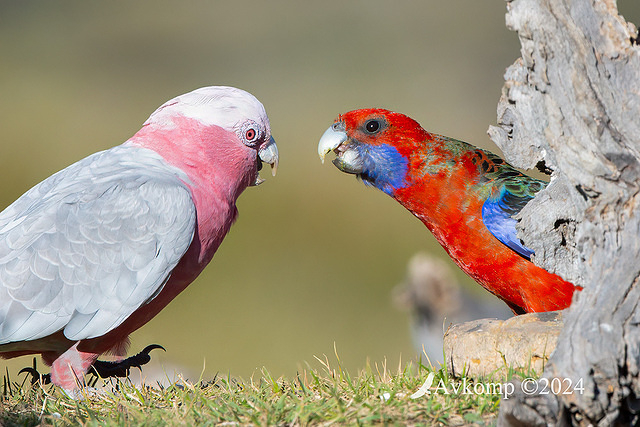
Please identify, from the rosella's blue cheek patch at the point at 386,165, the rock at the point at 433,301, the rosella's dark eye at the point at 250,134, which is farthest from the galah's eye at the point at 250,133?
the rock at the point at 433,301

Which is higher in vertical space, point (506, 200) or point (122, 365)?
point (506, 200)

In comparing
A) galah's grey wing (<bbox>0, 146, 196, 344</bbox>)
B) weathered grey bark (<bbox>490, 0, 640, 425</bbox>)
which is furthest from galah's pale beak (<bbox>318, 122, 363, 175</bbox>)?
weathered grey bark (<bbox>490, 0, 640, 425</bbox>)

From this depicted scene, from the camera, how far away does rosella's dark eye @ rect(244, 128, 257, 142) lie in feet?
16.5

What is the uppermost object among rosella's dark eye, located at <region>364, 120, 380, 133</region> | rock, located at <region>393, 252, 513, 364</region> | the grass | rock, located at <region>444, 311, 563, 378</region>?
rosella's dark eye, located at <region>364, 120, 380, 133</region>

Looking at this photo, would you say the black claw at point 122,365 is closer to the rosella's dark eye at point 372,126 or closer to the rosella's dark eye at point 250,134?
the rosella's dark eye at point 250,134

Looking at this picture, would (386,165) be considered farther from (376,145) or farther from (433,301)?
(433,301)

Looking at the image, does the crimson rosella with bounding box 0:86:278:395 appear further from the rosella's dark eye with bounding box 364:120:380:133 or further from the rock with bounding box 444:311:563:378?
the rock with bounding box 444:311:563:378

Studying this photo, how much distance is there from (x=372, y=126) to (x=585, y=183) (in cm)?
255

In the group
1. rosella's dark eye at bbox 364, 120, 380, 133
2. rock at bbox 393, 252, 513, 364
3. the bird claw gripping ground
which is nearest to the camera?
the bird claw gripping ground

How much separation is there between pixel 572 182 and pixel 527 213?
51cm

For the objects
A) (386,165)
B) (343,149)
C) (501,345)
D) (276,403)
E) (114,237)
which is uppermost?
(343,149)

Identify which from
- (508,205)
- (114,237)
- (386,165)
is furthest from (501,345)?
(114,237)

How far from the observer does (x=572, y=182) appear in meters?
3.37

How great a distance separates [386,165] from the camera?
18.0ft
